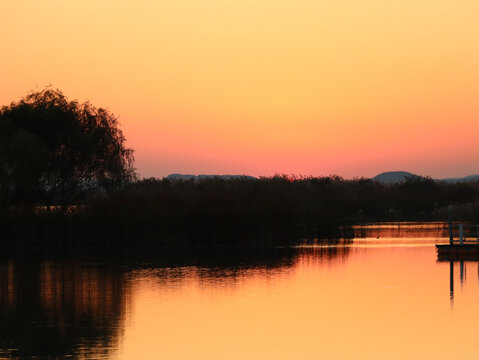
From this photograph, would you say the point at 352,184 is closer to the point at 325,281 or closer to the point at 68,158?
the point at 68,158

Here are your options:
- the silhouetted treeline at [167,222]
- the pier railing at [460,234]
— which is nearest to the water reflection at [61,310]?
the silhouetted treeline at [167,222]

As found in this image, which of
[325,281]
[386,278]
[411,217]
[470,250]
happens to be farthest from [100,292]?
[411,217]

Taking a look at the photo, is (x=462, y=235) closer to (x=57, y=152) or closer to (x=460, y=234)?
(x=460, y=234)

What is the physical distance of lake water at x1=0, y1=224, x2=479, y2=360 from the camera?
53.3ft

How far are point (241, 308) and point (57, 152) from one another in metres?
34.4

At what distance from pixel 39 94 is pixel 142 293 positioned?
3243 centimetres

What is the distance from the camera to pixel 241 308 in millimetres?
21281

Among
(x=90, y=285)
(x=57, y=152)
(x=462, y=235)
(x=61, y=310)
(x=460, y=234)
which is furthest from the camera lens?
(x=57, y=152)

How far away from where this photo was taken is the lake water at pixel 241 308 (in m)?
16.2

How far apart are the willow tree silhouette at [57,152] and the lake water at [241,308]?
14003 mm

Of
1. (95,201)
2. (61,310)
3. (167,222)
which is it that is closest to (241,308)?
(61,310)

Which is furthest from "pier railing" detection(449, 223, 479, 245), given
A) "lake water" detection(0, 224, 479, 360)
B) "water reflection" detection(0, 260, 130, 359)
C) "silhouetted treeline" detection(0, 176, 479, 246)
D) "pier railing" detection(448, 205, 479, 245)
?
"water reflection" detection(0, 260, 130, 359)

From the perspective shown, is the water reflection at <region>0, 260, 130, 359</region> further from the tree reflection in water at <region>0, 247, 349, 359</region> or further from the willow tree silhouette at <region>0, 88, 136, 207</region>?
the willow tree silhouette at <region>0, 88, 136, 207</region>

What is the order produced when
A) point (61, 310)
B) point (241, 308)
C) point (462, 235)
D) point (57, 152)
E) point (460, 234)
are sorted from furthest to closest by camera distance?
point (57, 152) → point (462, 235) → point (460, 234) → point (61, 310) → point (241, 308)
